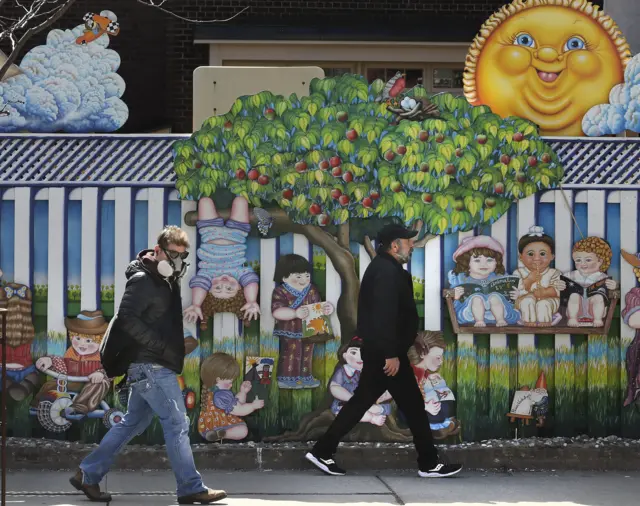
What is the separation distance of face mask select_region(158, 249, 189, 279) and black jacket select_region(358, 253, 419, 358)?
143cm

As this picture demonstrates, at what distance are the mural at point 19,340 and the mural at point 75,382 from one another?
0.09m

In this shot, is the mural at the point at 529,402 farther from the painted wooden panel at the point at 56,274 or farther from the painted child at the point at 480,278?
the painted wooden panel at the point at 56,274

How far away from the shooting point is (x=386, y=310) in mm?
8219

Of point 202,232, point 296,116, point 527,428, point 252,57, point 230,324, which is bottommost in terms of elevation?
point 527,428

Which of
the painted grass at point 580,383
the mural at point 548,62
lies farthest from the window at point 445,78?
the painted grass at point 580,383

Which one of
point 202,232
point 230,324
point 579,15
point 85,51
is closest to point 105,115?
point 85,51

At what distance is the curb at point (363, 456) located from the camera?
336 inches

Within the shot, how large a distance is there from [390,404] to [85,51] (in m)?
3.45

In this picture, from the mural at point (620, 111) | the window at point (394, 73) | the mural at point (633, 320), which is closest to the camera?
the mural at point (620, 111)

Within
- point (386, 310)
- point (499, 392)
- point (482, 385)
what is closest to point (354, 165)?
point (386, 310)

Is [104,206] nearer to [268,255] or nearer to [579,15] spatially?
[268,255]

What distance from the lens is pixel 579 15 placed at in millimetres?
8906

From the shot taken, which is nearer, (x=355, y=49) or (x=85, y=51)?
(x=85, y=51)

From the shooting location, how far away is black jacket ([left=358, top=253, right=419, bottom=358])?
8219 mm
